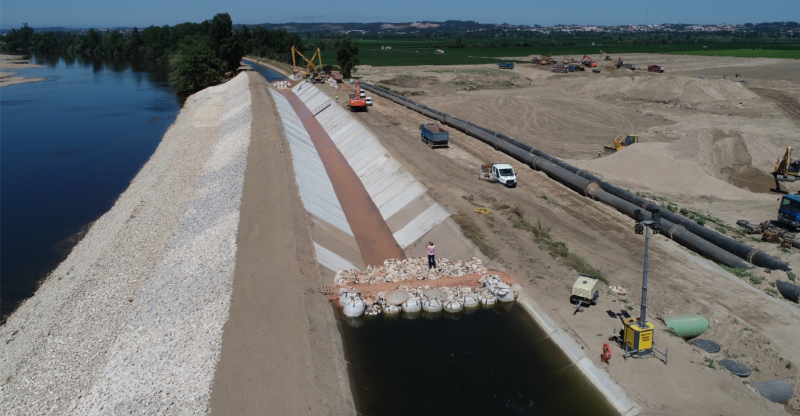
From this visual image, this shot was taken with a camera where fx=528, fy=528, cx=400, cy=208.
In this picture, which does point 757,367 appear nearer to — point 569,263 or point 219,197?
point 569,263

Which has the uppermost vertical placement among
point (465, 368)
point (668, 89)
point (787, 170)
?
point (668, 89)

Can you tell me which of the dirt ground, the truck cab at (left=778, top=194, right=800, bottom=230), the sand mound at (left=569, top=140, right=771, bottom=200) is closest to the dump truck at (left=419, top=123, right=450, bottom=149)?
the dirt ground

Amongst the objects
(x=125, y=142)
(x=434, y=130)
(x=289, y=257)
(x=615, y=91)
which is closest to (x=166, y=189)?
(x=289, y=257)

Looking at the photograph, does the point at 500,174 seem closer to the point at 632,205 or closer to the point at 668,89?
the point at 632,205

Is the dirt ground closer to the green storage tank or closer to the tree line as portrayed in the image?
the green storage tank

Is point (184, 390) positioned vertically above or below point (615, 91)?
below

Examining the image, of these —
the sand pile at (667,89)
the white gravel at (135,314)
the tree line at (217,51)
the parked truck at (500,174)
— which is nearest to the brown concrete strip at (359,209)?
the white gravel at (135,314)

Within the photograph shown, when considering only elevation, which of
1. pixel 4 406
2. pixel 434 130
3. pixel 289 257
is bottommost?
pixel 4 406

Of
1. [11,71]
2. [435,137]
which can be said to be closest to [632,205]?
[435,137]
